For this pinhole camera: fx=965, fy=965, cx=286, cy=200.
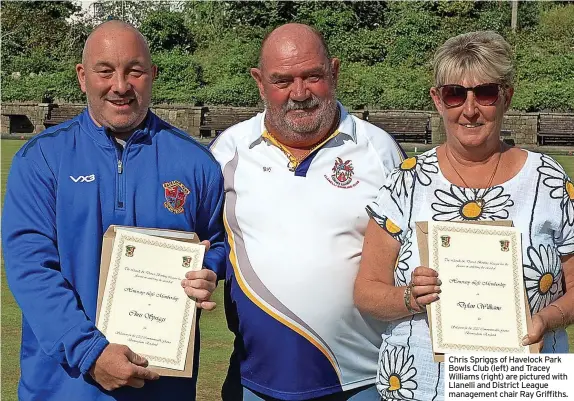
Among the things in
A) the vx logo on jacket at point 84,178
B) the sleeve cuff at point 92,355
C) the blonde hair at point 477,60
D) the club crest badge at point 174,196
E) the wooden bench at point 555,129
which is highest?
the wooden bench at point 555,129

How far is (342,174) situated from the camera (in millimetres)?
4641

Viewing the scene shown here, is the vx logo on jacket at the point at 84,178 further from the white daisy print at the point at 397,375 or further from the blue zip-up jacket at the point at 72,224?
the white daisy print at the point at 397,375

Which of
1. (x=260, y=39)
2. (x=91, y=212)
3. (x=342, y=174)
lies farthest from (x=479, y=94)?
(x=260, y=39)

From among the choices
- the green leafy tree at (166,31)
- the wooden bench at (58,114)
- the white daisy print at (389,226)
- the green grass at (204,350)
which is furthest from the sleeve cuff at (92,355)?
the green leafy tree at (166,31)

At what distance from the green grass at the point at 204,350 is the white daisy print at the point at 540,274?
3906 millimetres

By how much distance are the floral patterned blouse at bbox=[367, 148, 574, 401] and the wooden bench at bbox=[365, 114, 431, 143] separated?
80.4ft

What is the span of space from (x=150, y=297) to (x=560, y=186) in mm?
1778

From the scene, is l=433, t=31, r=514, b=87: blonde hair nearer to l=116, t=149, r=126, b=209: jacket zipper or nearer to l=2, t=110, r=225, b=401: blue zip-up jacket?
l=2, t=110, r=225, b=401: blue zip-up jacket

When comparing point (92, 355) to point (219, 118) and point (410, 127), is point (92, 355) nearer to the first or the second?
point (410, 127)

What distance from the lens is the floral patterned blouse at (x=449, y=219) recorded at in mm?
3891

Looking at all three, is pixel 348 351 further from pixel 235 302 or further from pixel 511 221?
pixel 511 221

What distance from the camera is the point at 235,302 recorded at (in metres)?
4.71

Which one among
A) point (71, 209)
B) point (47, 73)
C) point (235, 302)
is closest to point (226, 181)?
point (235, 302)

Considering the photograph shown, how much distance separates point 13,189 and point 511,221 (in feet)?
6.90
